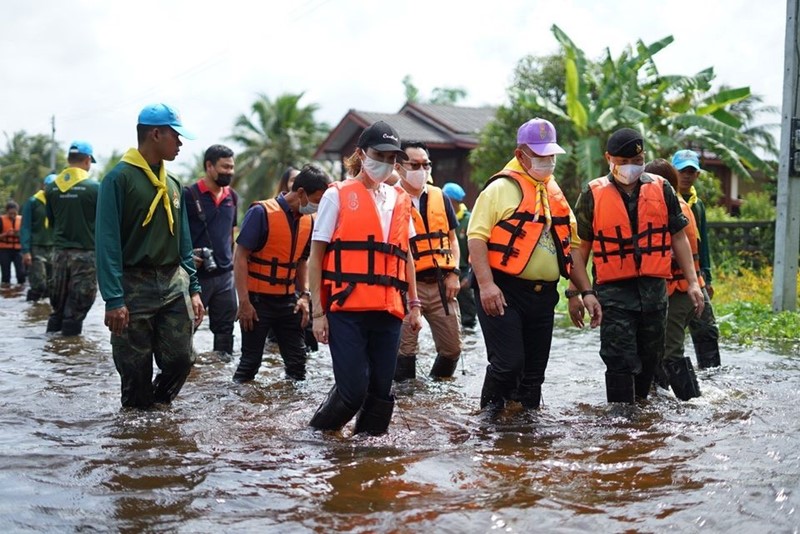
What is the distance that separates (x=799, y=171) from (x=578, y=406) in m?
6.96

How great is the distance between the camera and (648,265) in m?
6.50

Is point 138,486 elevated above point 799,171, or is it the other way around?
point 799,171

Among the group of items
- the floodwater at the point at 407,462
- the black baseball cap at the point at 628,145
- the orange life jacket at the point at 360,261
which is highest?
the black baseball cap at the point at 628,145

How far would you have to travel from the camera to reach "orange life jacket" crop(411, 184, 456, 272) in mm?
7840

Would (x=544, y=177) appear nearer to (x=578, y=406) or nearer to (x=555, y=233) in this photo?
(x=555, y=233)

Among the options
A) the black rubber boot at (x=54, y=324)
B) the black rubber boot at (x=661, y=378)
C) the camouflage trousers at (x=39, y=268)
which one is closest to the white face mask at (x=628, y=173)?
the black rubber boot at (x=661, y=378)

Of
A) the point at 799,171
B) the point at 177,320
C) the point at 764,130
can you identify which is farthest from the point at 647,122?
the point at 177,320

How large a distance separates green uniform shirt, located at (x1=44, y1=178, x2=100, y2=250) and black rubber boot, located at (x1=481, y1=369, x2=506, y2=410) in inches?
240

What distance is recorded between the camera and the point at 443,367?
8312mm

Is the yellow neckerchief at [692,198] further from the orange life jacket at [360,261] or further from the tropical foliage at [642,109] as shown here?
the tropical foliage at [642,109]

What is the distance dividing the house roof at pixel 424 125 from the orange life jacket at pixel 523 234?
87.7 ft

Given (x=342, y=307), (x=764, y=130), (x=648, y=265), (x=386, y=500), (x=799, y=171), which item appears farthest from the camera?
(x=764, y=130)

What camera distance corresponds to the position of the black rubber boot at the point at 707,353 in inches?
342

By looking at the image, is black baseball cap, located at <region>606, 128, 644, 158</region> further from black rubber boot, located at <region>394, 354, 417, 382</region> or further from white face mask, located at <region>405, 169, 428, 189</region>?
black rubber boot, located at <region>394, 354, 417, 382</region>
